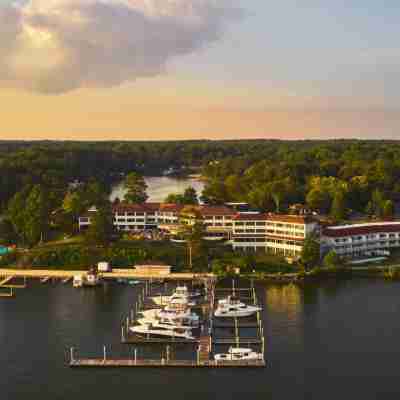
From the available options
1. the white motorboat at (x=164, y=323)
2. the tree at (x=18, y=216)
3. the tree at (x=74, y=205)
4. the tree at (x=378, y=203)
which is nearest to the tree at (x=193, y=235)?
the tree at (x=74, y=205)

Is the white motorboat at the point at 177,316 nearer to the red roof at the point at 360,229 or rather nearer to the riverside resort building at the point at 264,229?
the riverside resort building at the point at 264,229

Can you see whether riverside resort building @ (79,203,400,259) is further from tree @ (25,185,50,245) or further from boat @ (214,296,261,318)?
boat @ (214,296,261,318)

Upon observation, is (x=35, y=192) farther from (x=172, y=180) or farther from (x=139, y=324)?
(x=172, y=180)

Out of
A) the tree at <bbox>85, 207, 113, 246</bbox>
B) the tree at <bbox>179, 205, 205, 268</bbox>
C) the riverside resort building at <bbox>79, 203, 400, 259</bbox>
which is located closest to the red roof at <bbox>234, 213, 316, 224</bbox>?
the riverside resort building at <bbox>79, 203, 400, 259</bbox>

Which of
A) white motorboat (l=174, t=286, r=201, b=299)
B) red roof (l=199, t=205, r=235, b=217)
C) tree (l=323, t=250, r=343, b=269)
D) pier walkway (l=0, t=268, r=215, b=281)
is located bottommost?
white motorboat (l=174, t=286, r=201, b=299)

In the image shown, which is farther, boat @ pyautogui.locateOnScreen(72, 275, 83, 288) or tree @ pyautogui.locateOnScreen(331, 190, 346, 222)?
tree @ pyautogui.locateOnScreen(331, 190, 346, 222)

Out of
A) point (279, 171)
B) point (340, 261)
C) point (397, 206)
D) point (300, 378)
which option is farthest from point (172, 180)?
point (300, 378)

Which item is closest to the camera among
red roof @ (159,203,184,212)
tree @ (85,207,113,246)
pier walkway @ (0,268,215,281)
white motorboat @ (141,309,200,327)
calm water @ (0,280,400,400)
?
calm water @ (0,280,400,400)
